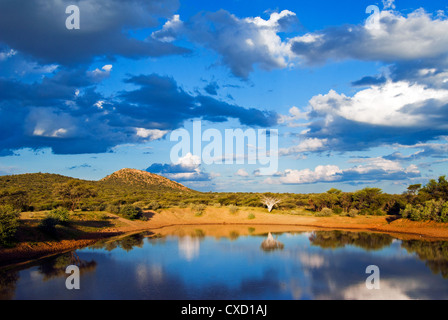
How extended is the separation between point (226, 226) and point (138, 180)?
89752mm

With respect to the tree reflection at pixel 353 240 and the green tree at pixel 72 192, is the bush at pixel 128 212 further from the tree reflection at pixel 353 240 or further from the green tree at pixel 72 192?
the tree reflection at pixel 353 240

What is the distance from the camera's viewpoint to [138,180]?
424ft

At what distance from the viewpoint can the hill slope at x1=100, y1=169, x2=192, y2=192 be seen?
121 metres

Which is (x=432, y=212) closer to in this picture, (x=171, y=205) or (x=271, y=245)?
(x=271, y=245)

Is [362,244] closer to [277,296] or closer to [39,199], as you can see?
[277,296]

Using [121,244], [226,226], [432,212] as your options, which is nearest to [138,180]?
[226,226]

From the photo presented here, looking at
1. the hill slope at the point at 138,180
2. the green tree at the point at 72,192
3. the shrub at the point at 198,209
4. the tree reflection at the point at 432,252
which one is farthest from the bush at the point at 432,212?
the hill slope at the point at 138,180

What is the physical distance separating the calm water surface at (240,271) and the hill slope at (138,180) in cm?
9356

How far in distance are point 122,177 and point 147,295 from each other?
120803 millimetres

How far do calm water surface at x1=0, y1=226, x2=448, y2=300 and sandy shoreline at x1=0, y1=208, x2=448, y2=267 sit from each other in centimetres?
235

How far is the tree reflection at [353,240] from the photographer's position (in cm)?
2891

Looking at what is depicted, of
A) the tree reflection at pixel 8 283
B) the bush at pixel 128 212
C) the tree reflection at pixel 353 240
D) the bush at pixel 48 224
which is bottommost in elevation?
the tree reflection at pixel 353 240

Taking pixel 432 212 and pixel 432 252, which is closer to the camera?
pixel 432 252

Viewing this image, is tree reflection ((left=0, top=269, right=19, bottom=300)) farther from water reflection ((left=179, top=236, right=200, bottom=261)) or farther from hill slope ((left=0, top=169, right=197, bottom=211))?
hill slope ((left=0, top=169, right=197, bottom=211))
